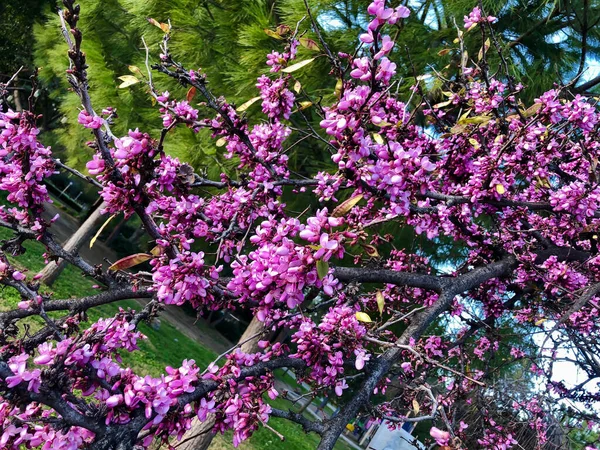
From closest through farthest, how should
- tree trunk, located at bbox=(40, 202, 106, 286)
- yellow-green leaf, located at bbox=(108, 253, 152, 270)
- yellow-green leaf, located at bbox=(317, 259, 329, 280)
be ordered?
yellow-green leaf, located at bbox=(317, 259, 329, 280), yellow-green leaf, located at bbox=(108, 253, 152, 270), tree trunk, located at bbox=(40, 202, 106, 286)

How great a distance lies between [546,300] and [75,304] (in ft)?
10.8

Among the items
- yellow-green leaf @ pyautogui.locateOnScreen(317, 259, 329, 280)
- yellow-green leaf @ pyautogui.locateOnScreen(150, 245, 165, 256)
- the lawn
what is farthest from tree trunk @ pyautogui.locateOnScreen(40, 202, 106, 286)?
yellow-green leaf @ pyautogui.locateOnScreen(317, 259, 329, 280)

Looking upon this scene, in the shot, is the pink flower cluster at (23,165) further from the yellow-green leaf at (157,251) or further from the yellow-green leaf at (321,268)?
the yellow-green leaf at (321,268)

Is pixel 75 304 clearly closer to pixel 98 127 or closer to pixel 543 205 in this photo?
pixel 98 127

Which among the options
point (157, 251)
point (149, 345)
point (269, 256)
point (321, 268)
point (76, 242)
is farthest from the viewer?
point (149, 345)

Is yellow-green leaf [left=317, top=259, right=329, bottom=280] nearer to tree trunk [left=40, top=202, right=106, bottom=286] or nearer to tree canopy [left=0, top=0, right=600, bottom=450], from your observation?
tree canopy [left=0, top=0, right=600, bottom=450]

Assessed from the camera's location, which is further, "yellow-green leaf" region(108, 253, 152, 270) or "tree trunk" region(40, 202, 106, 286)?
"tree trunk" region(40, 202, 106, 286)

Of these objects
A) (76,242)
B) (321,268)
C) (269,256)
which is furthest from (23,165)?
(76,242)

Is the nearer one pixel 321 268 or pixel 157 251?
pixel 321 268

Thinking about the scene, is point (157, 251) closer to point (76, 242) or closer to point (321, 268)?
point (321, 268)

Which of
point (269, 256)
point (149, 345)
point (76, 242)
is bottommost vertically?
point (149, 345)

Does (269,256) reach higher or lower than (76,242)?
higher

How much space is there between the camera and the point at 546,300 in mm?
3373

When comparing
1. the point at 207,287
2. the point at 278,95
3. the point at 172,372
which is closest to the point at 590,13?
the point at 278,95
